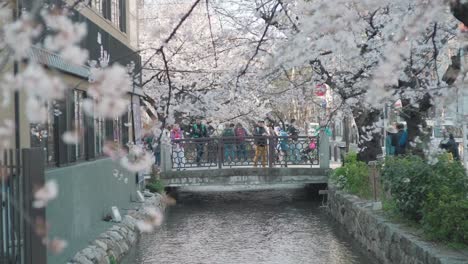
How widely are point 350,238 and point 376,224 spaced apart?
7.40 ft

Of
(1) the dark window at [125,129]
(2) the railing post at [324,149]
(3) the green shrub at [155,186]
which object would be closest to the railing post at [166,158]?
(3) the green shrub at [155,186]

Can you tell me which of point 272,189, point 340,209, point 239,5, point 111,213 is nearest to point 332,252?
point 340,209

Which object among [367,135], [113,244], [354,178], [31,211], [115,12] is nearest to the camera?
[31,211]

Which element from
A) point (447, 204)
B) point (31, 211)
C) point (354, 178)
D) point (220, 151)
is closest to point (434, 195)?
point (447, 204)

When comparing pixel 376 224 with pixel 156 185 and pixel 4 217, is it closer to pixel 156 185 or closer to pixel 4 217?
pixel 4 217

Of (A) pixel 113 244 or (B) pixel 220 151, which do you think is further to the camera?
(B) pixel 220 151

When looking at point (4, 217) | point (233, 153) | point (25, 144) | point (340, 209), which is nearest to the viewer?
point (4, 217)

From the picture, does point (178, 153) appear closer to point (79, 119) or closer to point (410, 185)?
point (79, 119)

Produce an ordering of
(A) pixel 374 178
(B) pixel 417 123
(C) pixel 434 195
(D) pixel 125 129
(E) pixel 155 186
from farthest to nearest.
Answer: (E) pixel 155 186 → (D) pixel 125 129 → (B) pixel 417 123 → (A) pixel 374 178 → (C) pixel 434 195

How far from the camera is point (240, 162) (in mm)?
19609

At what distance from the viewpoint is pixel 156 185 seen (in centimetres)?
1792

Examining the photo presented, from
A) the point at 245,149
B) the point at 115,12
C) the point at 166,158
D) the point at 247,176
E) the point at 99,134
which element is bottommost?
the point at 247,176

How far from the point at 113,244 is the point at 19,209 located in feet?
13.8

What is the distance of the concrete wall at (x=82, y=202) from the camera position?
8.52 metres
